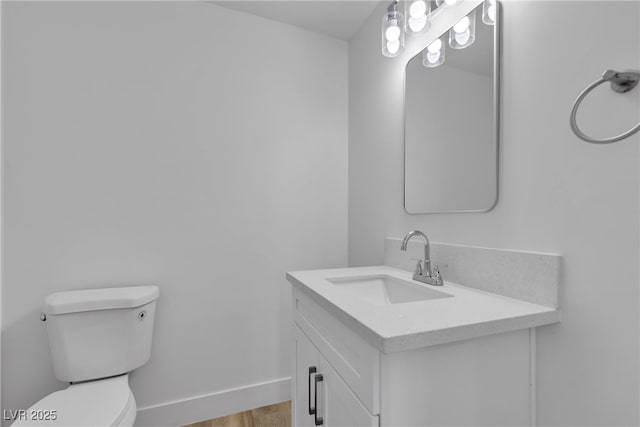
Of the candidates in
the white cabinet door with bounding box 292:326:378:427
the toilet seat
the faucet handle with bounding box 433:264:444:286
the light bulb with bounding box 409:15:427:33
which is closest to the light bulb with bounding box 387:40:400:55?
the light bulb with bounding box 409:15:427:33

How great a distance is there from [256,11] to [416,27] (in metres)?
0.99

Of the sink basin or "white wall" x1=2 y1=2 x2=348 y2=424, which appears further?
"white wall" x1=2 y1=2 x2=348 y2=424

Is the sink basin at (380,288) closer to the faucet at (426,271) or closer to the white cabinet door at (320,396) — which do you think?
the faucet at (426,271)

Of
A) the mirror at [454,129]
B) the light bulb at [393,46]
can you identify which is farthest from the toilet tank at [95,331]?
the light bulb at [393,46]

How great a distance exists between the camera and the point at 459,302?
883 mm

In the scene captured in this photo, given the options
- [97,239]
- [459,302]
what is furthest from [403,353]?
[97,239]

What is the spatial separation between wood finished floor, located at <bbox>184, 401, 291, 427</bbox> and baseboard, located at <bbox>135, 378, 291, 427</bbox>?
2 cm

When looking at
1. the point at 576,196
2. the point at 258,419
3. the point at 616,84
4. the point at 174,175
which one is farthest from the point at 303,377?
the point at 616,84

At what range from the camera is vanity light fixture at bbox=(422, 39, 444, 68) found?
124 centimetres

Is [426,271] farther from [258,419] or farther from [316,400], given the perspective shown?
[258,419]

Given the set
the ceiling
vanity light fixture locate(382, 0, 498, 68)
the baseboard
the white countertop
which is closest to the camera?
the white countertop

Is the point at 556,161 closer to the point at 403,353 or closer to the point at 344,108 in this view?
the point at 403,353

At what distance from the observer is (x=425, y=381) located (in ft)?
2.32

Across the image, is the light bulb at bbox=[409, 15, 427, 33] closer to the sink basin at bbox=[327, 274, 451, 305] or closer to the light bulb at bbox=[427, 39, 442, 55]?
the light bulb at bbox=[427, 39, 442, 55]
